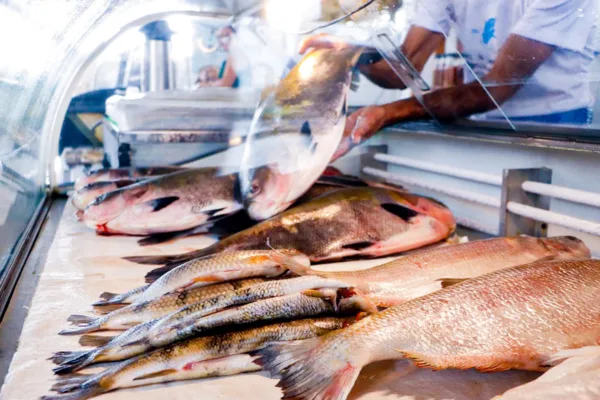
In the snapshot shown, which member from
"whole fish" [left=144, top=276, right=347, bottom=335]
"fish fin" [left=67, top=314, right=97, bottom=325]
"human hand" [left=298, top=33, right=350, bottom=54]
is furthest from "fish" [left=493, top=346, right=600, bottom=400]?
"human hand" [left=298, top=33, right=350, bottom=54]

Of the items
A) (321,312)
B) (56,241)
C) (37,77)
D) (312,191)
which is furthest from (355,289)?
(37,77)

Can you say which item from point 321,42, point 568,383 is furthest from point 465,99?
point 568,383

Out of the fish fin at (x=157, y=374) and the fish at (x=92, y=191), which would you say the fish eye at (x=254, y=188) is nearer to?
the fish at (x=92, y=191)

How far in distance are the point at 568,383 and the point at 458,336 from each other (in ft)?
1.06

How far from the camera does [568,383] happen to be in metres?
1.38

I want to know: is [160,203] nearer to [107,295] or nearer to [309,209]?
[309,209]

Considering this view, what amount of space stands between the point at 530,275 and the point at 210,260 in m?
1.14

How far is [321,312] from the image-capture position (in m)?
1.88

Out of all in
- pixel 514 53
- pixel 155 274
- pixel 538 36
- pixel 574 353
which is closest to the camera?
pixel 574 353

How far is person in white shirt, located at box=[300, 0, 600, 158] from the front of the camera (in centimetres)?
269

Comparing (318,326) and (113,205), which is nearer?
(318,326)

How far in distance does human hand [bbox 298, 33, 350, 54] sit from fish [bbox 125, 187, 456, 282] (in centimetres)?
105

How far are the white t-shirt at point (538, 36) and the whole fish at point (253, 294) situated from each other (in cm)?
167

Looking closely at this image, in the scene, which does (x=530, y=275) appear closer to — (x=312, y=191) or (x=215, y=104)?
(x=312, y=191)
